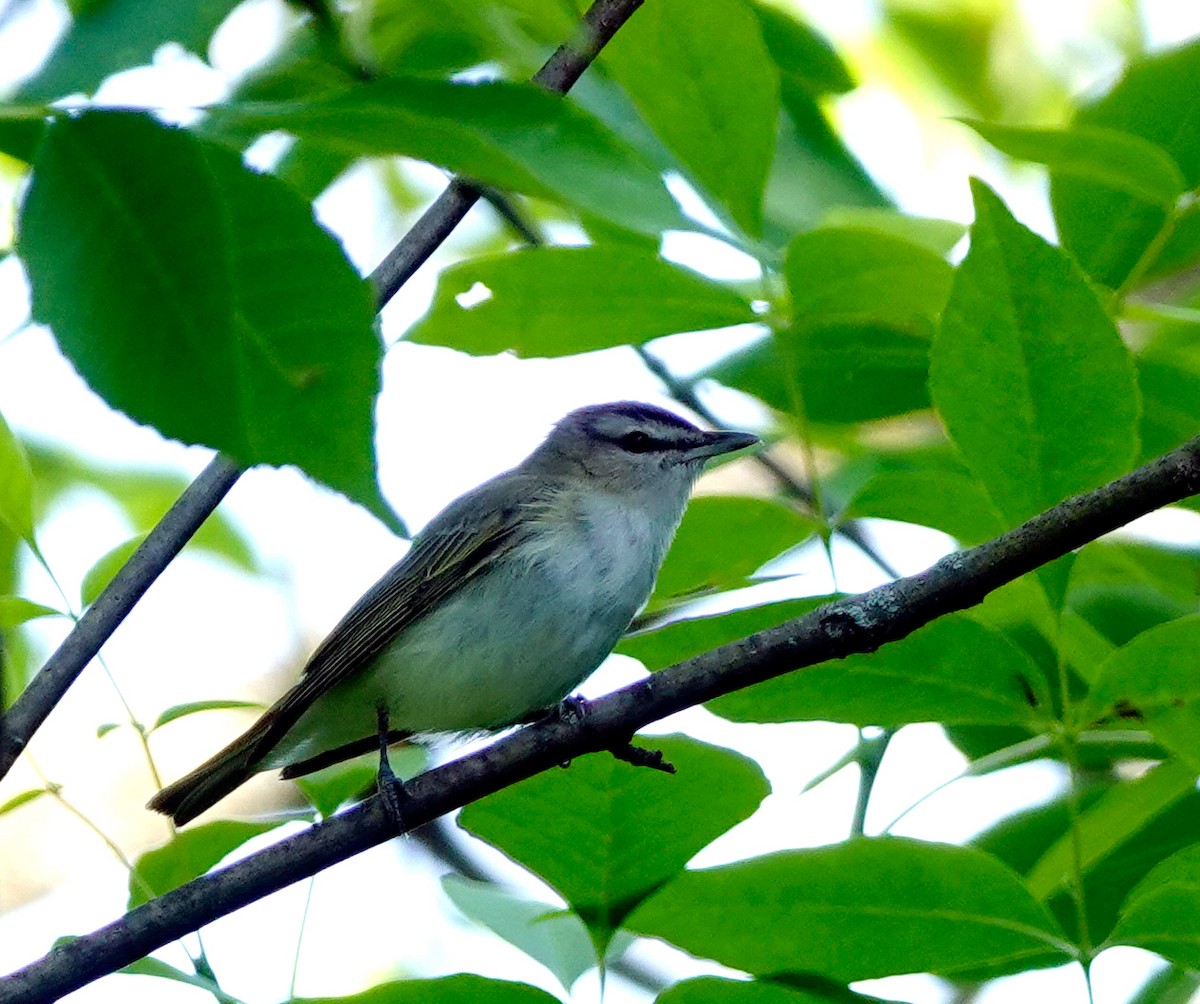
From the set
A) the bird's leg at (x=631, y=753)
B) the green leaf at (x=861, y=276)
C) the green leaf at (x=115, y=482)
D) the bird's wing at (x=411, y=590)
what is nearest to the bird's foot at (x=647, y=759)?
the bird's leg at (x=631, y=753)

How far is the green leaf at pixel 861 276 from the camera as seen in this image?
7.82 ft

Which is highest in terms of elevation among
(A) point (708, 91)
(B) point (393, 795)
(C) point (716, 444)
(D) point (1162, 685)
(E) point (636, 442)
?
(E) point (636, 442)

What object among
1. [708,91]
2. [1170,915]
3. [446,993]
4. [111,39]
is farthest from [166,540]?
[1170,915]

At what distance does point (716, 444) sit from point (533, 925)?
2.60 metres

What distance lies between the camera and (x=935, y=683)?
214cm

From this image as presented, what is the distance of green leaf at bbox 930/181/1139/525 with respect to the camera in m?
2.11

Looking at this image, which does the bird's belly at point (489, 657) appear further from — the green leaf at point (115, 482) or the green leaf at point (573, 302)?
the green leaf at point (573, 302)

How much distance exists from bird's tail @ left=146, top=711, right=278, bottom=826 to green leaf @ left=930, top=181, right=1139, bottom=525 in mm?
2520

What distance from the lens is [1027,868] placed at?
261 cm

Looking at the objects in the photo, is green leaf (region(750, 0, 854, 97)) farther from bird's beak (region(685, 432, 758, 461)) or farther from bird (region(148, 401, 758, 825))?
bird's beak (region(685, 432, 758, 461))

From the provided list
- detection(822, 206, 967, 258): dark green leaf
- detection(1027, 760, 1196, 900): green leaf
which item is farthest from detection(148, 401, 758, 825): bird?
detection(1027, 760, 1196, 900): green leaf

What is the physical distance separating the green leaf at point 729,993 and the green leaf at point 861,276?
1081 millimetres

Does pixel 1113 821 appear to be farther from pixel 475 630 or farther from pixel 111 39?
pixel 475 630

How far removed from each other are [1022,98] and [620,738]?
378 centimetres
